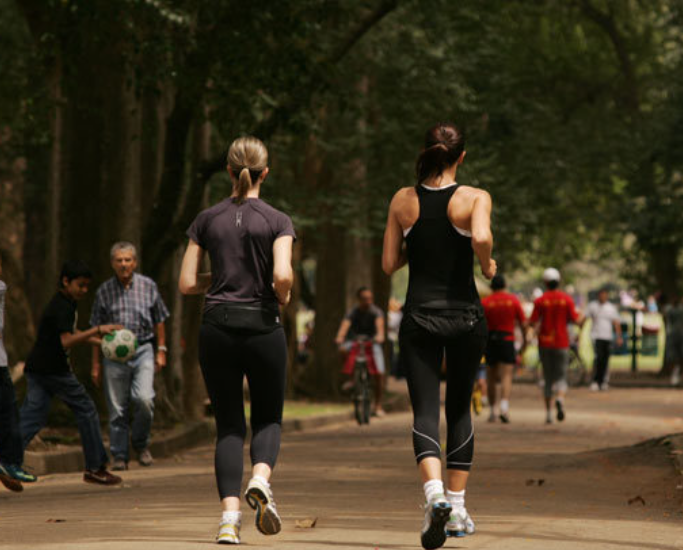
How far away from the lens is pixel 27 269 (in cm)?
3150

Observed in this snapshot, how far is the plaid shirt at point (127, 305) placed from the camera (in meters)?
12.5

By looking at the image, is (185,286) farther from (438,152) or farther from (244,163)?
(438,152)

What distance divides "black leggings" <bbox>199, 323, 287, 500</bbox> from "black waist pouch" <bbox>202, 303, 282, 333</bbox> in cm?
3

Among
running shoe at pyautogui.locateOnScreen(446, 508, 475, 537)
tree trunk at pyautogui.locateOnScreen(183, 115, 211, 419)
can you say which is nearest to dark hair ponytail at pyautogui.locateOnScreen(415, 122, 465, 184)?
running shoe at pyautogui.locateOnScreen(446, 508, 475, 537)

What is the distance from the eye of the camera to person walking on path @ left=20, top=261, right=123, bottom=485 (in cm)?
1116

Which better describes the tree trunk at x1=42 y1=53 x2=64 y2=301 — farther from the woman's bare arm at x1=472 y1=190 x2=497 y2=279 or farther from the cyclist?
the woman's bare arm at x1=472 y1=190 x2=497 y2=279

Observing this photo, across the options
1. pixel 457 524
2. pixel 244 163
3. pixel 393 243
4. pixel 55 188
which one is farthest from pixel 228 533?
pixel 55 188

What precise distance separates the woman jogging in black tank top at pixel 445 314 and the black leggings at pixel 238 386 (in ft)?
2.11

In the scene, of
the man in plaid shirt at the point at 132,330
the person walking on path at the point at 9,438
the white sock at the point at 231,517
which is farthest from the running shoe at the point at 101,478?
the white sock at the point at 231,517

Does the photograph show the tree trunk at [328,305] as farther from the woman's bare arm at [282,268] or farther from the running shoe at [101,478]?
Result: the woman's bare arm at [282,268]

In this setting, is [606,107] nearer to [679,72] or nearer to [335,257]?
[679,72]

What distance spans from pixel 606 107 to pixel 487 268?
28073 millimetres

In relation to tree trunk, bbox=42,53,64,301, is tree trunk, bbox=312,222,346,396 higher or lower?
lower

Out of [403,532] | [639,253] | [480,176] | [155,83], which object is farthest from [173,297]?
[639,253]
